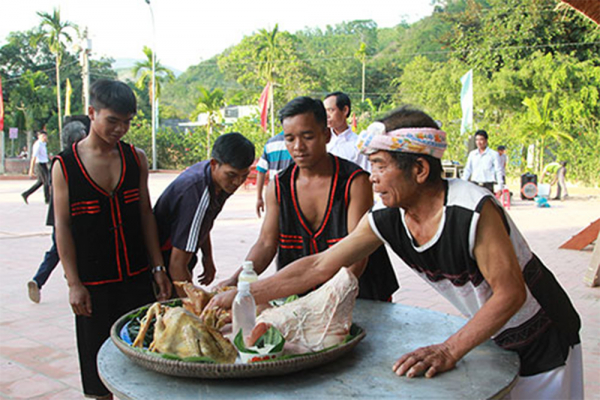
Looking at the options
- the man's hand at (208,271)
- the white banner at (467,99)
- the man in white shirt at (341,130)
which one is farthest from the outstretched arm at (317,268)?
the white banner at (467,99)

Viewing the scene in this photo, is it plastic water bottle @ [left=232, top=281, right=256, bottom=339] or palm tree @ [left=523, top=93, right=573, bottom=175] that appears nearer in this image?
plastic water bottle @ [left=232, top=281, right=256, bottom=339]

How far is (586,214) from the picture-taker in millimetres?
12156

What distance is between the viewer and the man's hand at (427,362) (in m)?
1.57

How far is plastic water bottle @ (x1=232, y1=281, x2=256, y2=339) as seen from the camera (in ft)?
6.02

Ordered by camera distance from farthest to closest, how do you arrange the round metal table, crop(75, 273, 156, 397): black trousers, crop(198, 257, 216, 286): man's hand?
1. crop(198, 257, 216, 286): man's hand
2. crop(75, 273, 156, 397): black trousers
3. the round metal table

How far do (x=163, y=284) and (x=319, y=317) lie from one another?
1.28 m

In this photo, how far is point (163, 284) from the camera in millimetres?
2822

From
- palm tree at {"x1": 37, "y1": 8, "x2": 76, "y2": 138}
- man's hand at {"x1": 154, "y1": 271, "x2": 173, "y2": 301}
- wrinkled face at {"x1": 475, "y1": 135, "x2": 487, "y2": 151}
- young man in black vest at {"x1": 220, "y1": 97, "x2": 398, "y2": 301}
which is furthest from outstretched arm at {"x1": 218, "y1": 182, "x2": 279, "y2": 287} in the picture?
palm tree at {"x1": 37, "y1": 8, "x2": 76, "y2": 138}

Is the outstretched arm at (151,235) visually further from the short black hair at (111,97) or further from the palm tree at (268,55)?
the palm tree at (268,55)

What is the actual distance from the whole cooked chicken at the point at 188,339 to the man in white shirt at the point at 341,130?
11.4 feet

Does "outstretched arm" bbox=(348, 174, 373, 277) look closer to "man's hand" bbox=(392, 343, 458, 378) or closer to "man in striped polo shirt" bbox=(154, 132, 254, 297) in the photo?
"man in striped polo shirt" bbox=(154, 132, 254, 297)

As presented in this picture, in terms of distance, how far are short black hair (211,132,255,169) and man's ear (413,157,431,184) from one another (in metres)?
1.07

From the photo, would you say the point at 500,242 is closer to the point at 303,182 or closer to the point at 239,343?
the point at 239,343

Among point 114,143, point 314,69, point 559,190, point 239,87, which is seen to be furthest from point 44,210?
point 239,87
